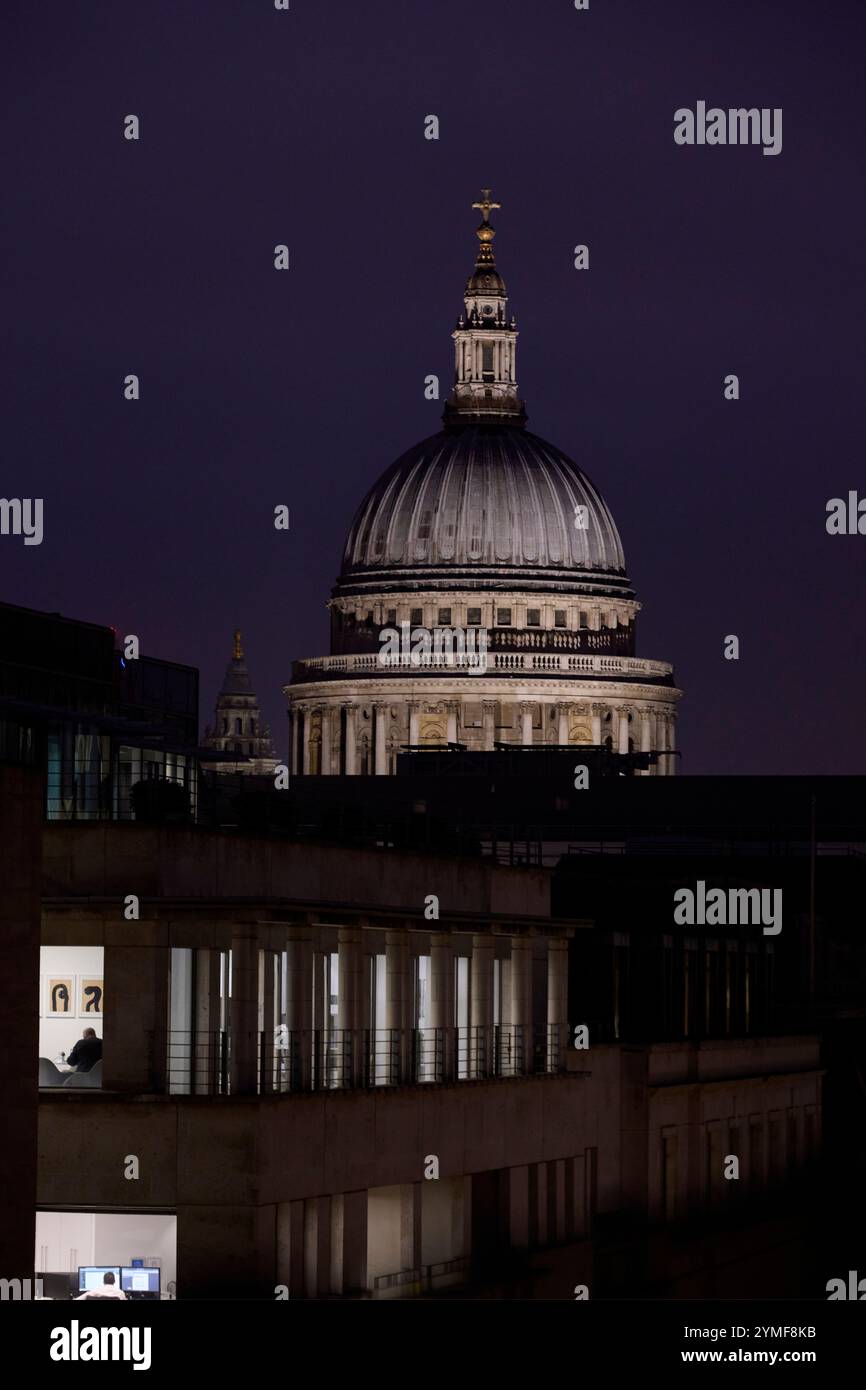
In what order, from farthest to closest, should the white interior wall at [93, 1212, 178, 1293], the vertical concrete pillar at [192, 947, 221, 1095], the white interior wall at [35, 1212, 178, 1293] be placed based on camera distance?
1. the vertical concrete pillar at [192, 947, 221, 1095]
2. the white interior wall at [35, 1212, 178, 1293]
3. the white interior wall at [93, 1212, 178, 1293]

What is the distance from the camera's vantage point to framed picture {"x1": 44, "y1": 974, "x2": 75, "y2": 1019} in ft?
187

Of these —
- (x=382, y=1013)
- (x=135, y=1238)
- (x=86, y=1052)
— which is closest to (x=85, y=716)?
(x=382, y=1013)

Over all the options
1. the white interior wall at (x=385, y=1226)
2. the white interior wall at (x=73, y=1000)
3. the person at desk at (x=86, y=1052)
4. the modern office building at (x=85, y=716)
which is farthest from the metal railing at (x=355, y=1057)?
the modern office building at (x=85, y=716)

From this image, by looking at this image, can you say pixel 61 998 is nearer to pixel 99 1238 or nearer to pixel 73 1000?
pixel 73 1000

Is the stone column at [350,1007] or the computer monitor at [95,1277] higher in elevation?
the stone column at [350,1007]

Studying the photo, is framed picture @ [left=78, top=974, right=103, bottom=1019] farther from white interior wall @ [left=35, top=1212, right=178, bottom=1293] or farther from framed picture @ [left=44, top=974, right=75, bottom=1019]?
white interior wall @ [left=35, top=1212, right=178, bottom=1293]

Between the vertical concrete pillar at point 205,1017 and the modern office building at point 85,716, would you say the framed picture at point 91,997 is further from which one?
the modern office building at point 85,716

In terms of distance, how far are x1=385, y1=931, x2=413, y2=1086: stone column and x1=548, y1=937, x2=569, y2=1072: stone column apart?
8021 millimetres

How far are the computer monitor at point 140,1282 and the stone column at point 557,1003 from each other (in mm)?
19030

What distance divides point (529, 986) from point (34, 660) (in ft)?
35.4

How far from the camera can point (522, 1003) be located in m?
71.0

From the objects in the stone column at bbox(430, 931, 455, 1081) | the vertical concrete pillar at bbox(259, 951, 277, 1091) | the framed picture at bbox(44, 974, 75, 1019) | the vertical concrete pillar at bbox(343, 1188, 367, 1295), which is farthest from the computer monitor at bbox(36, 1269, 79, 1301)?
the stone column at bbox(430, 931, 455, 1081)

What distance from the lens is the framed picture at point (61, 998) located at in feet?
187
